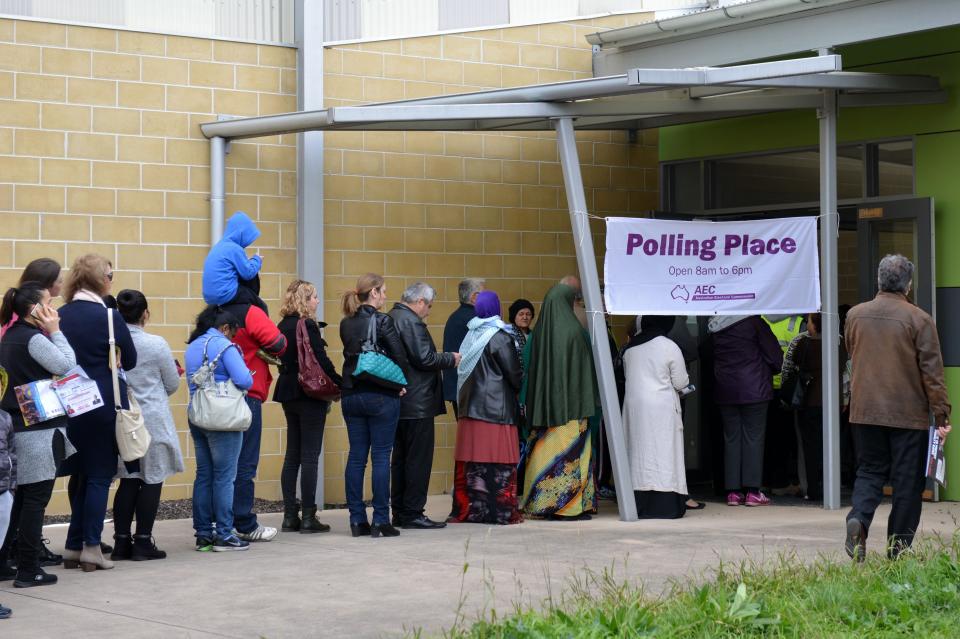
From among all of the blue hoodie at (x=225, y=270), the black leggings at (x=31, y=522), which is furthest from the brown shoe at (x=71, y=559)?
the blue hoodie at (x=225, y=270)

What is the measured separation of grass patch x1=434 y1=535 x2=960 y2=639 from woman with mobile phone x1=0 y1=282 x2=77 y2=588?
2.51 meters

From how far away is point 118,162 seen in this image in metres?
10.7

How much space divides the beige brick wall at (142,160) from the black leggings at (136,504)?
2.23 meters

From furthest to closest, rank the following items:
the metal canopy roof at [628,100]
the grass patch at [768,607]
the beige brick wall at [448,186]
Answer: the beige brick wall at [448,186] → the metal canopy roof at [628,100] → the grass patch at [768,607]

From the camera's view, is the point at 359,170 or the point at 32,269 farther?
the point at 359,170

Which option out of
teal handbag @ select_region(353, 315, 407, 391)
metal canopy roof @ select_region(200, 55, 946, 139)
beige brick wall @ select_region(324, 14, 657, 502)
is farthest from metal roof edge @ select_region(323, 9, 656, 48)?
teal handbag @ select_region(353, 315, 407, 391)

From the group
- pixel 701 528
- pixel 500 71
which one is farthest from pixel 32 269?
pixel 500 71

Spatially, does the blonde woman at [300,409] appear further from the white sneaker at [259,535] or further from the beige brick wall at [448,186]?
the beige brick wall at [448,186]

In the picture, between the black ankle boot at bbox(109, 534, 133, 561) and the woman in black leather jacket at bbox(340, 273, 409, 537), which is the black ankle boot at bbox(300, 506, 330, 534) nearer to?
the woman in black leather jacket at bbox(340, 273, 409, 537)

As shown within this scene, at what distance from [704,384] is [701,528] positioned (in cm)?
320

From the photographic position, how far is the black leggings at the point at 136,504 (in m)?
8.25

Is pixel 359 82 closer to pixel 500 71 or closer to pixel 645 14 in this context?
pixel 500 71

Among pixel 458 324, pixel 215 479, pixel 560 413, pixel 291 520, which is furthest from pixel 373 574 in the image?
pixel 458 324

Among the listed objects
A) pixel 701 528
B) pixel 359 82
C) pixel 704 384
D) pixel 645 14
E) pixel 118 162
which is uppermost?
pixel 645 14
